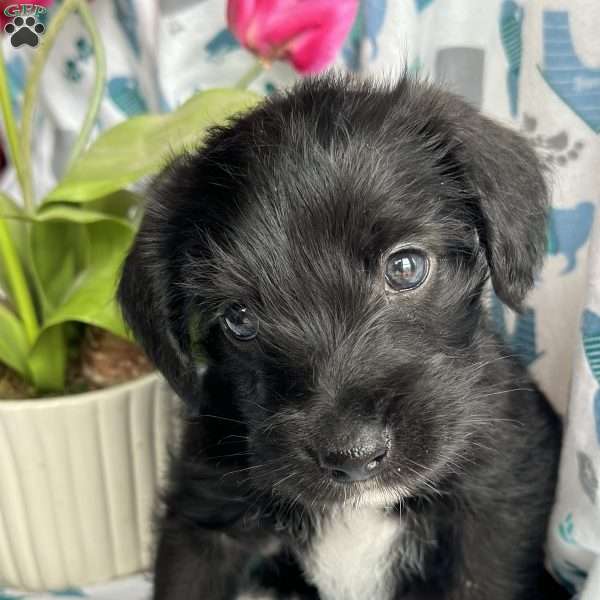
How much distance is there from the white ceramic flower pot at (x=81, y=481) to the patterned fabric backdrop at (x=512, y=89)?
8 centimetres

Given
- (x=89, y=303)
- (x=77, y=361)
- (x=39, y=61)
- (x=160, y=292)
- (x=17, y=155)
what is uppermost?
(x=39, y=61)

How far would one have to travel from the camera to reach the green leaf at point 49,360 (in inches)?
73.2

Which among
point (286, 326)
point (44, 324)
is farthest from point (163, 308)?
point (44, 324)

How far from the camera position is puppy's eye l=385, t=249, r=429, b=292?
1.41 m

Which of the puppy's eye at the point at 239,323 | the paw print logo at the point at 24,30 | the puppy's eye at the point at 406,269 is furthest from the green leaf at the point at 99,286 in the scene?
the puppy's eye at the point at 406,269

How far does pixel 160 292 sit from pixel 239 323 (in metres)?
0.15

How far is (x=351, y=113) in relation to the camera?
57.5 inches

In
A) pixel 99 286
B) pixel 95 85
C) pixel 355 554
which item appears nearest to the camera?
pixel 355 554

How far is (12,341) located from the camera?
1851 mm

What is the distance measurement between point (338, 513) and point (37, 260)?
2.82 ft

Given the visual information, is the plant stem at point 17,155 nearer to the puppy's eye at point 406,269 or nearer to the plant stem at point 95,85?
the plant stem at point 95,85

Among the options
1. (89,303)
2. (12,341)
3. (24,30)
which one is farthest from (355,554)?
(24,30)

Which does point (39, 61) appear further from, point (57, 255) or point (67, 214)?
point (57, 255)

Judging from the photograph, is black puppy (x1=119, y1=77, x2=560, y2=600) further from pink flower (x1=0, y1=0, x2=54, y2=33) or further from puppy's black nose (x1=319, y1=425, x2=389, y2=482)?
pink flower (x1=0, y1=0, x2=54, y2=33)
